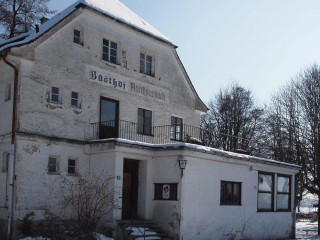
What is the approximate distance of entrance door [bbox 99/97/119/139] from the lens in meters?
20.5

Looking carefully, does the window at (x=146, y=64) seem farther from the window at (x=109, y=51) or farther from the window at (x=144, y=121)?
the window at (x=144, y=121)

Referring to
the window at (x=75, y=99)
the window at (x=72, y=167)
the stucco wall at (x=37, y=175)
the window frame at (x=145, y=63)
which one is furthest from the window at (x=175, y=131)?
the stucco wall at (x=37, y=175)

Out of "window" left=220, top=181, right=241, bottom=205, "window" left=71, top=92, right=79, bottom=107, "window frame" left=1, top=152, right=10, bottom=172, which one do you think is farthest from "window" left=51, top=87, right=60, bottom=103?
"window" left=220, top=181, right=241, bottom=205

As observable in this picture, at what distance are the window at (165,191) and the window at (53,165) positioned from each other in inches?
164

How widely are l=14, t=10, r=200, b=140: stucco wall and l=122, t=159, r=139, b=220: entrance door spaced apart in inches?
89.8

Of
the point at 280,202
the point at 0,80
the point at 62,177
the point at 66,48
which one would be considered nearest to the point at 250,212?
the point at 280,202

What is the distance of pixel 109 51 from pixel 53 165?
6.00 metres

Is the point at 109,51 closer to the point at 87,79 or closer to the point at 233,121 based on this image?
the point at 87,79

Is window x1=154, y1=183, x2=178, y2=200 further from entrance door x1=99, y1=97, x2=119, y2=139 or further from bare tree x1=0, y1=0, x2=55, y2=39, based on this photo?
bare tree x1=0, y1=0, x2=55, y2=39

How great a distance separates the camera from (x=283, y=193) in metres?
24.2

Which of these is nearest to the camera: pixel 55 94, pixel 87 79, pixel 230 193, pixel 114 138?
pixel 114 138

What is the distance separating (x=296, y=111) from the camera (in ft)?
98.7

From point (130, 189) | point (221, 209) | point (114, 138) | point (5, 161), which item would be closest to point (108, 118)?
point (114, 138)

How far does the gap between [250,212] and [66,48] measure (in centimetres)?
1112
